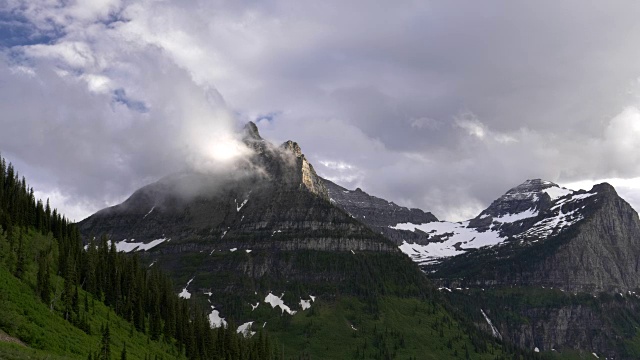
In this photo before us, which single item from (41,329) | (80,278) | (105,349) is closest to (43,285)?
(105,349)

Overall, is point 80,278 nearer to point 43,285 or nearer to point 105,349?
point 43,285

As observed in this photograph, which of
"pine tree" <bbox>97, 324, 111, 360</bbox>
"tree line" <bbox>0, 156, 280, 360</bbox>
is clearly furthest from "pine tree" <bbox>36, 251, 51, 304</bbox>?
"pine tree" <bbox>97, 324, 111, 360</bbox>

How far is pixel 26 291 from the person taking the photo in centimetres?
12825

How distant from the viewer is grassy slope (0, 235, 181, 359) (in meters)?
101

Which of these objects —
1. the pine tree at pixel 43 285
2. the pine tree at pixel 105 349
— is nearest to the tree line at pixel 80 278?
the pine tree at pixel 43 285

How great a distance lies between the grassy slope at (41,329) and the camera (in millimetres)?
100688

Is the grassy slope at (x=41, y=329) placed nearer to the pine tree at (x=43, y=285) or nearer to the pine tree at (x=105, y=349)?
the pine tree at (x=105, y=349)

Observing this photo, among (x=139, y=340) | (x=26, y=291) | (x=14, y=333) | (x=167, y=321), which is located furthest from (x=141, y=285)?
(x=14, y=333)

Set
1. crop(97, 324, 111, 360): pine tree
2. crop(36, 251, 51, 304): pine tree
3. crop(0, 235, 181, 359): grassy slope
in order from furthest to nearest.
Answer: crop(36, 251, 51, 304): pine tree
crop(97, 324, 111, 360): pine tree
crop(0, 235, 181, 359): grassy slope

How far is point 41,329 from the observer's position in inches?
4377

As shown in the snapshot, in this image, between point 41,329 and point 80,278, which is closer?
point 41,329

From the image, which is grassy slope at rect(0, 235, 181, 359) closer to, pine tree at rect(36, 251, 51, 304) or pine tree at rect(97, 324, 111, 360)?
pine tree at rect(97, 324, 111, 360)

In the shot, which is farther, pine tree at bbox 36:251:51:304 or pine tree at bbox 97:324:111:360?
pine tree at bbox 36:251:51:304

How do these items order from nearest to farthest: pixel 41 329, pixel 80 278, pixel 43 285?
pixel 41 329, pixel 43 285, pixel 80 278
